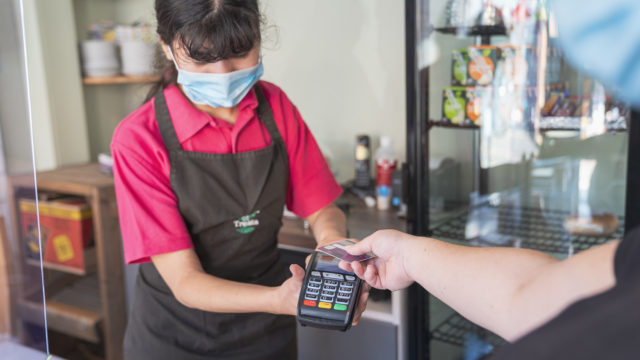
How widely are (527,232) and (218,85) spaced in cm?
118

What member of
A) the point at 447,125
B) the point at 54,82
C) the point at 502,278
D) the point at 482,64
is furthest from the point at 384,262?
the point at 54,82

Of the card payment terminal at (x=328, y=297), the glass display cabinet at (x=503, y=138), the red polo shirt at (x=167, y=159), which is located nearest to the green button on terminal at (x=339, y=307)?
the card payment terminal at (x=328, y=297)

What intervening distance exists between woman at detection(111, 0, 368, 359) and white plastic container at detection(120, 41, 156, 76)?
1.30 meters

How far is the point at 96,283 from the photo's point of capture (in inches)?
92.4

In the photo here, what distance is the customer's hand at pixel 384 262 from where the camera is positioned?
3.03 feet

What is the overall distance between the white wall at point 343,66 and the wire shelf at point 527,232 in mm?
355

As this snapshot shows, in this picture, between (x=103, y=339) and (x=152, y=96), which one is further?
(x=103, y=339)

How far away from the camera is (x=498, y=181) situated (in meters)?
1.90

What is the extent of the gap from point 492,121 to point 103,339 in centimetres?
177

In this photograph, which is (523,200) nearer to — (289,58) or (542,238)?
(542,238)

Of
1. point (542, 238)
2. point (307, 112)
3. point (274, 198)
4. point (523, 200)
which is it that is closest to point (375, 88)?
point (307, 112)

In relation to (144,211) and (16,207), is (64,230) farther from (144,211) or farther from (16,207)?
(144,211)

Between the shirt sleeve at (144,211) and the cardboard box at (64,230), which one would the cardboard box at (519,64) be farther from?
the cardboard box at (64,230)

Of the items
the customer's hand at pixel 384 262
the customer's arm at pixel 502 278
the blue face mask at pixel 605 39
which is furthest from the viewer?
the blue face mask at pixel 605 39
